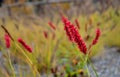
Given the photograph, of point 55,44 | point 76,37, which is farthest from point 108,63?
point 76,37

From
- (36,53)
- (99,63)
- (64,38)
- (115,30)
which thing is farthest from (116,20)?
(36,53)

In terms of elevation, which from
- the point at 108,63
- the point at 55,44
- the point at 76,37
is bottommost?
the point at 108,63

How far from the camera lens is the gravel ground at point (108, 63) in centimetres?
396

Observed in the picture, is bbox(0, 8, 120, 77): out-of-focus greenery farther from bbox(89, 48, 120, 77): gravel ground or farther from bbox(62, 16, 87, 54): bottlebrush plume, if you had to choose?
bbox(62, 16, 87, 54): bottlebrush plume

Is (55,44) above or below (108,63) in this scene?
above

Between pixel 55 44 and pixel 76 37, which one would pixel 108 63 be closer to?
pixel 55 44

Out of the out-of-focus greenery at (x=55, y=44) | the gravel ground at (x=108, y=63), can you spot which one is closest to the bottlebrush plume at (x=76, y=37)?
the out-of-focus greenery at (x=55, y=44)

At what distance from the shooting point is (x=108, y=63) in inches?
182

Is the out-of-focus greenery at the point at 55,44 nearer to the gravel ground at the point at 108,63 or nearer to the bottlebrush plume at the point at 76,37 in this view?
the gravel ground at the point at 108,63

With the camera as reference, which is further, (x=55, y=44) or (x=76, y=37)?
(x=55, y=44)

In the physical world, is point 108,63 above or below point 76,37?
below

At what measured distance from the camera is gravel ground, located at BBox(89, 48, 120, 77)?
396 centimetres

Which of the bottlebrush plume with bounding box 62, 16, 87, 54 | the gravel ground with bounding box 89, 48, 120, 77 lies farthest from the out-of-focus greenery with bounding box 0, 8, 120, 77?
the bottlebrush plume with bounding box 62, 16, 87, 54

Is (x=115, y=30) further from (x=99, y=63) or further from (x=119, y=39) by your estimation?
(x=99, y=63)
